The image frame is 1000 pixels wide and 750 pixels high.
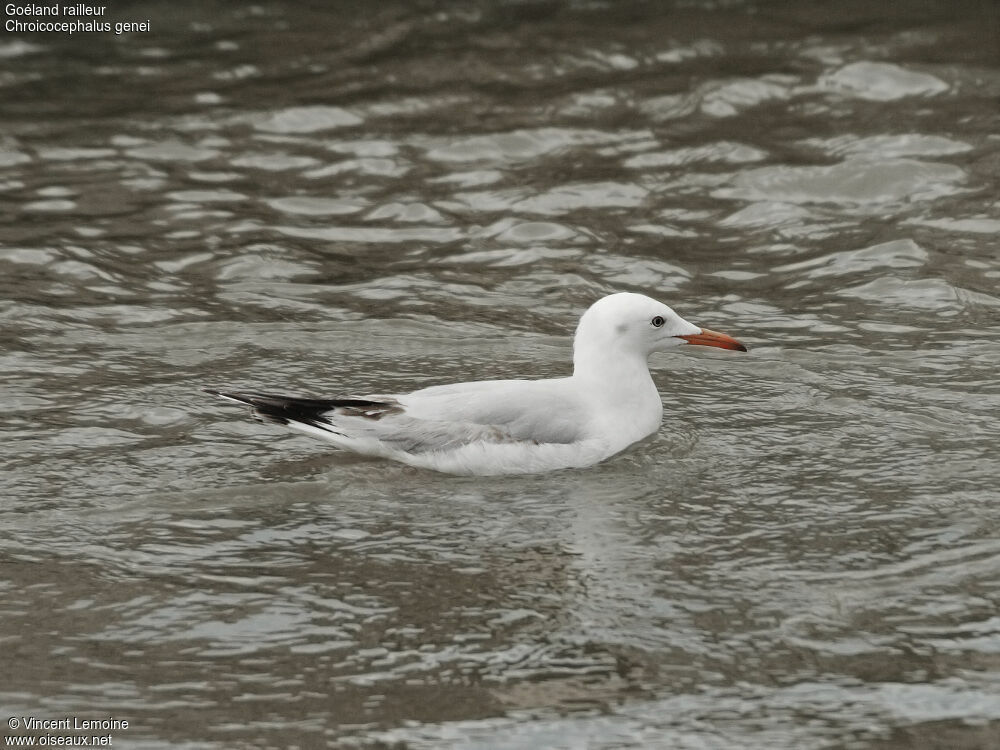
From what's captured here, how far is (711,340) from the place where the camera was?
344 inches

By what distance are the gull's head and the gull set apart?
2.8 inches

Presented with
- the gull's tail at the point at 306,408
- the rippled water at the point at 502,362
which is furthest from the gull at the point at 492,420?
the rippled water at the point at 502,362

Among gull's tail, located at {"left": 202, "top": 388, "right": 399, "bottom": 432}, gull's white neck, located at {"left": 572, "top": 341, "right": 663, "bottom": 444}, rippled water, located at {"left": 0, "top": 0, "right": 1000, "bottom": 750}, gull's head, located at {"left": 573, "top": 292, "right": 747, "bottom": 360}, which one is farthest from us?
gull's head, located at {"left": 573, "top": 292, "right": 747, "bottom": 360}

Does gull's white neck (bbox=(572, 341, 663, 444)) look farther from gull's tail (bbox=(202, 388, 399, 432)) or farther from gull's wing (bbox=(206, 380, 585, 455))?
gull's tail (bbox=(202, 388, 399, 432))

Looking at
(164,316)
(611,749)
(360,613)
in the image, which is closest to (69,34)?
(164,316)

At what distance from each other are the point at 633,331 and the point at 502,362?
124 cm

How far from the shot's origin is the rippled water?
6273 mm

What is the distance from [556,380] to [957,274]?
3.54m

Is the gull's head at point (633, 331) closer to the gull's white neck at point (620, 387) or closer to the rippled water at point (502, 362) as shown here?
the gull's white neck at point (620, 387)

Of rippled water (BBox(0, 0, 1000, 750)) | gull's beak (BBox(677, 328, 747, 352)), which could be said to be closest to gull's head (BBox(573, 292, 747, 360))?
gull's beak (BBox(677, 328, 747, 352))

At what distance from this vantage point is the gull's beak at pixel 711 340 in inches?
342

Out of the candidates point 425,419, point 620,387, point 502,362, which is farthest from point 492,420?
point 502,362

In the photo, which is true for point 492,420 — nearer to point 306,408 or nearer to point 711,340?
point 306,408

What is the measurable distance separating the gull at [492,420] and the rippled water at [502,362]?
133 mm
